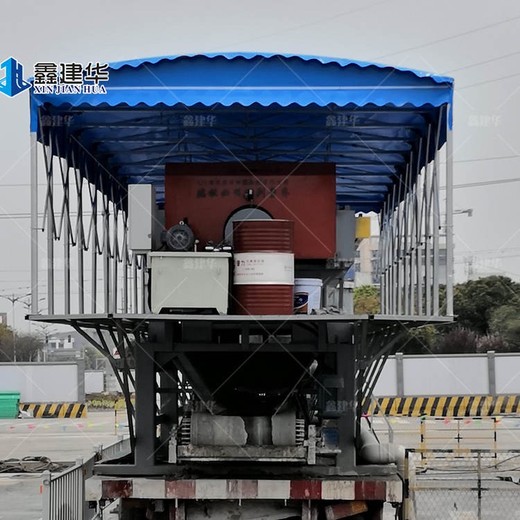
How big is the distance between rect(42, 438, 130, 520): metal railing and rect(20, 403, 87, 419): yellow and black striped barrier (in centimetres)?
2385

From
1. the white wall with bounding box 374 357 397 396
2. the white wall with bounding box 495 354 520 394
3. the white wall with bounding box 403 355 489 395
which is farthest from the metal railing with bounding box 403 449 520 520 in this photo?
the white wall with bounding box 495 354 520 394

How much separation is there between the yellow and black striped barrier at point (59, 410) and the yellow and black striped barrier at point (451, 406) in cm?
983

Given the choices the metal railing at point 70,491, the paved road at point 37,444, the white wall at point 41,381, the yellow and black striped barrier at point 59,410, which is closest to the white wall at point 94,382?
the paved road at point 37,444

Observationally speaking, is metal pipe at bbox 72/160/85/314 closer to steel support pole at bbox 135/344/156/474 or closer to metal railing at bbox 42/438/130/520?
steel support pole at bbox 135/344/156/474

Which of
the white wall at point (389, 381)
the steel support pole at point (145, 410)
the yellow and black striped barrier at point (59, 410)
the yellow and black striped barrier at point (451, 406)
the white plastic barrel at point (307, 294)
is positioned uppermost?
the white plastic barrel at point (307, 294)

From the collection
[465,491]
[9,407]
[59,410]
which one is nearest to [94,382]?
[9,407]

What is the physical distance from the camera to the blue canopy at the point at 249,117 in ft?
28.1

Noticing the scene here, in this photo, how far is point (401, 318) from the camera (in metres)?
8.46

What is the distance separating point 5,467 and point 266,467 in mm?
11040

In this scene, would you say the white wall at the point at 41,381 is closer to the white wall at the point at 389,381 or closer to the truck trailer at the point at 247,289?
the white wall at the point at 389,381

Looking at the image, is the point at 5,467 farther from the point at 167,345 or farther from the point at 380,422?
the point at 380,422

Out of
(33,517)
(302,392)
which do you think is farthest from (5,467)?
(302,392)

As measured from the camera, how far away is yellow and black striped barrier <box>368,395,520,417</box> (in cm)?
3100

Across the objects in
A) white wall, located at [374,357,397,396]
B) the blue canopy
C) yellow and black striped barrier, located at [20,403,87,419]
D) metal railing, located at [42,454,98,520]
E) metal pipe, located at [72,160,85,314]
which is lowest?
yellow and black striped barrier, located at [20,403,87,419]
